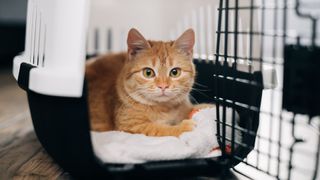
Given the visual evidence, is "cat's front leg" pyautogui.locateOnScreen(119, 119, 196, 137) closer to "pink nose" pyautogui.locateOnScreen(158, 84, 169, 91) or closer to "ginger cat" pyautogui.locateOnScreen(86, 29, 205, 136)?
"ginger cat" pyautogui.locateOnScreen(86, 29, 205, 136)

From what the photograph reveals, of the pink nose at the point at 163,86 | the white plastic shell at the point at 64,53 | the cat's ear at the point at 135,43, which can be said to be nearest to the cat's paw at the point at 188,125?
the pink nose at the point at 163,86

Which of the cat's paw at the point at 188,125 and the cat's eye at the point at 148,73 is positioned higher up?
the cat's eye at the point at 148,73

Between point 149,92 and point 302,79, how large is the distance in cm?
46

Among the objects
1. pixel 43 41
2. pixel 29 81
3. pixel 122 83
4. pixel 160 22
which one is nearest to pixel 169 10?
pixel 160 22

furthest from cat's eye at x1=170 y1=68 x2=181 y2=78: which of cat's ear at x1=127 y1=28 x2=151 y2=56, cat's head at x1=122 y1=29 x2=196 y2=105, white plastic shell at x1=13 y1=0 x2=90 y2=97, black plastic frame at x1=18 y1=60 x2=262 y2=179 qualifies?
white plastic shell at x1=13 y1=0 x2=90 y2=97

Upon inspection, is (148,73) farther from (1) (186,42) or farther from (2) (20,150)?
(2) (20,150)

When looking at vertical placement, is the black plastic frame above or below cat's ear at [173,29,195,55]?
below

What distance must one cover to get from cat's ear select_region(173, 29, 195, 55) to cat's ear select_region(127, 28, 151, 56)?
0.09 metres

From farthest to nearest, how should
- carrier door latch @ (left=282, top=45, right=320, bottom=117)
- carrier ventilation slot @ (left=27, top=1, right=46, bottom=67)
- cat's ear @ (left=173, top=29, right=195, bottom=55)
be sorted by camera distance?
cat's ear @ (left=173, top=29, right=195, bottom=55)
carrier ventilation slot @ (left=27, top=1, right=46, bottom=67)
carrier door latch @ (left=282, top=45, right=320, bottom=117)

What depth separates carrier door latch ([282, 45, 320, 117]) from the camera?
0.74 m

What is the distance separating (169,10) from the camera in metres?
1.69

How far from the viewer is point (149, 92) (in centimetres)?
110

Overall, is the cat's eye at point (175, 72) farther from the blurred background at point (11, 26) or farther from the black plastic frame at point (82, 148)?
the blurred background at point (11, 26)

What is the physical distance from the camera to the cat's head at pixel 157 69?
42.9 inches
